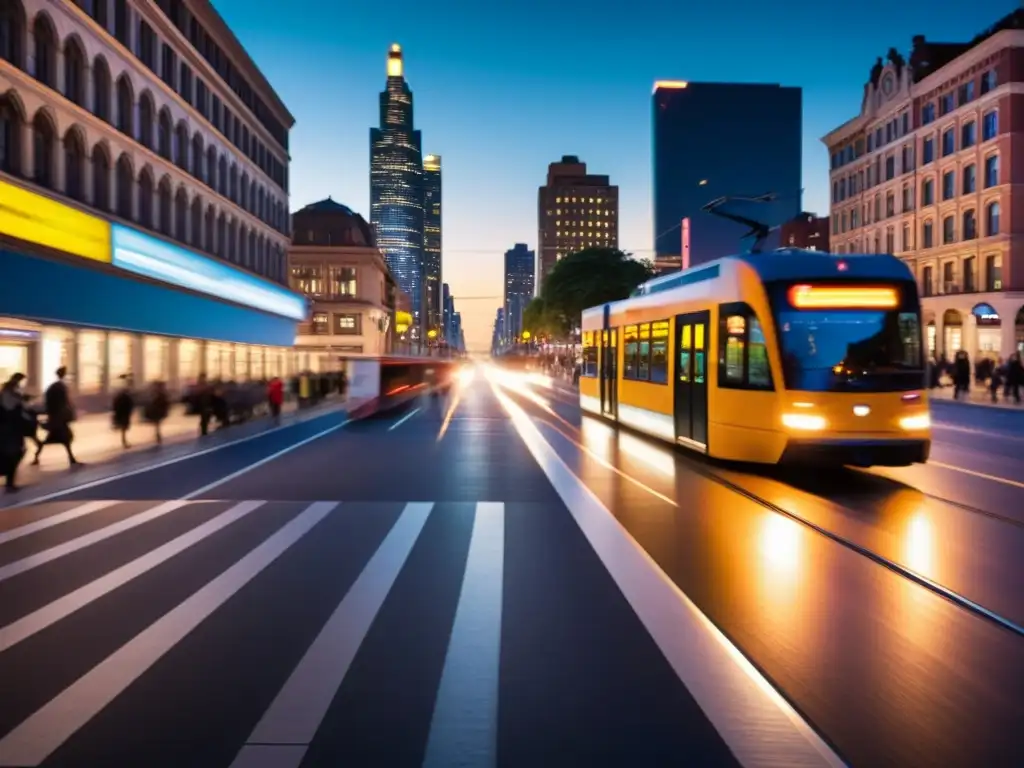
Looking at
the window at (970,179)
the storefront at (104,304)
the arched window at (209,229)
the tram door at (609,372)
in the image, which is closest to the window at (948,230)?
the window at (970,179)

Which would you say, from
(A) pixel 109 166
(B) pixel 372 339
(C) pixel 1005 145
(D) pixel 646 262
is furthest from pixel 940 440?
(B) pixel 372 339

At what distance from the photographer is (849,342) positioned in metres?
14.3

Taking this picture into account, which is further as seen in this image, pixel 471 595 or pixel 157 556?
pixel 157 556

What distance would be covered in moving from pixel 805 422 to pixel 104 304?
2709cm

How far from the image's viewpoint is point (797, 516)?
1141 cm

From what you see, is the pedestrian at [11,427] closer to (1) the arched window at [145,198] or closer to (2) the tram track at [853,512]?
(2) the tram track at [853,512]

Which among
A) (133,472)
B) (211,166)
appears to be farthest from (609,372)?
(211,166)

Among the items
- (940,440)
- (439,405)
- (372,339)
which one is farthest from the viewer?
(372,339)

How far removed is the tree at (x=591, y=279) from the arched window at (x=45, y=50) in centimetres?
5183

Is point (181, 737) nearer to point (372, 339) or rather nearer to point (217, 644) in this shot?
point (217, 644)

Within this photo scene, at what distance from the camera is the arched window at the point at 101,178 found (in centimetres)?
3559

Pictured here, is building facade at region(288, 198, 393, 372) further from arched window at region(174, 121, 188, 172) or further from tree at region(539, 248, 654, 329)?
arched window at region(174, 121, 188, 172)

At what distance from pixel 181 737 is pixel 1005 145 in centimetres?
5752

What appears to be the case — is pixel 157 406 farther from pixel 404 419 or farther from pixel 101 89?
pixel 101 89
